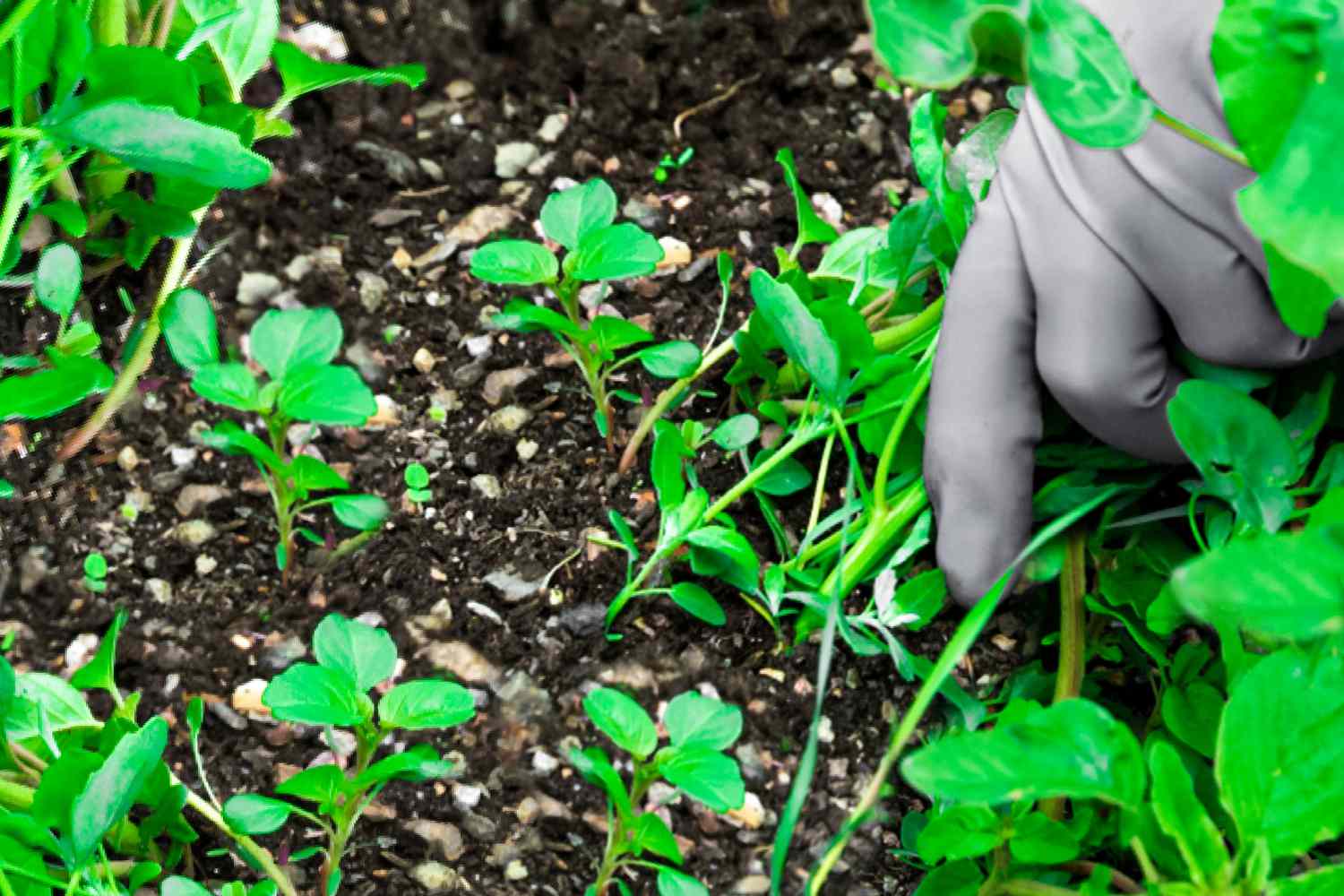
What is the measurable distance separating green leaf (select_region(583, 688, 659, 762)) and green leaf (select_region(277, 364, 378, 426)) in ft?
0.88

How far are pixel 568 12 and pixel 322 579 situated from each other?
69 centimetres

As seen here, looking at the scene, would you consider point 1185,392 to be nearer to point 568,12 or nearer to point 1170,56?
point 1170,56

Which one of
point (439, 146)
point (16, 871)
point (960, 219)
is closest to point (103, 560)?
point (16, 871)

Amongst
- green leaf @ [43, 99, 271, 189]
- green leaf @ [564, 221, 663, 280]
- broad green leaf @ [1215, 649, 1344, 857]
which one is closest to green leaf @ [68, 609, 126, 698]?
green leaf @ [43, 99, 271, 189]

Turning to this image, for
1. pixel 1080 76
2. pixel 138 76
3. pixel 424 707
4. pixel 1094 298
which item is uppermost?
pixel 1080 76

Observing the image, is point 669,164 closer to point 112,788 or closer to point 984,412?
point 984,412

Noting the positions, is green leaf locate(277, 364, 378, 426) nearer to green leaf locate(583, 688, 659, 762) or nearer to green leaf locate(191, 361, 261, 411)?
green leaf locate(191, 361, 261, 411)

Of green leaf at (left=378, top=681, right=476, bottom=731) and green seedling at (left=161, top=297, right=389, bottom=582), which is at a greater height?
green seedling at (left=161, top=297, right=389, bottom=582)

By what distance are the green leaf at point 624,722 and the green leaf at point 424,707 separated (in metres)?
0.08

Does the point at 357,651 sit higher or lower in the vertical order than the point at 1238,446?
lower

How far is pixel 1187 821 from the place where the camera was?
2.63ft

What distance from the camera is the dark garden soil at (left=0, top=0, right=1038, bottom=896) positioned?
3.60 feet

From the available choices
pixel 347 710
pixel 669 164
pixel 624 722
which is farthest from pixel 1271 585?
pixel 669 164

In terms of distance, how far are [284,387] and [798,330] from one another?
376 millimetres
